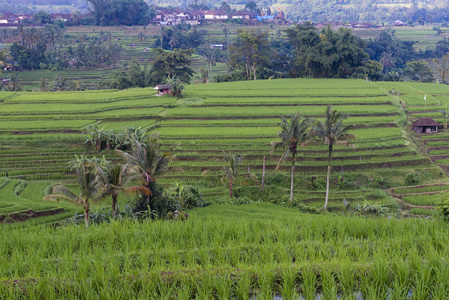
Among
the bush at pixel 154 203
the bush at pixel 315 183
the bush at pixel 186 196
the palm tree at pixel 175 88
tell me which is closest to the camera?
the bush at pixel 154 203

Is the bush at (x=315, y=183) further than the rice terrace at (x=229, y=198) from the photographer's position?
Yes

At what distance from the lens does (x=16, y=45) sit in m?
48.9

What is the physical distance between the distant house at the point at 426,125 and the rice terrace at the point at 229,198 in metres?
0.23

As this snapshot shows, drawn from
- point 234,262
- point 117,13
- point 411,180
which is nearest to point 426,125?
point 411,180

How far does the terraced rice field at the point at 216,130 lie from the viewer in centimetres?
1869

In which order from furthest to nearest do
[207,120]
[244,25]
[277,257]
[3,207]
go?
[244,25] < [207,120] < [3,207] < [277,257]

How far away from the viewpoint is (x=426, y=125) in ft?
78.7

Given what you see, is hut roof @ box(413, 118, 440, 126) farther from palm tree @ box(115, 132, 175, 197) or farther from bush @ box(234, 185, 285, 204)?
palm tree @ box(115, 132, 175, 197)

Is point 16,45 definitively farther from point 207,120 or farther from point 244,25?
point 244,25

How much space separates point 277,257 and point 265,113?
66.1 ft

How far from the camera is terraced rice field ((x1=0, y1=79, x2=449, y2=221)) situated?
18688 millimetres

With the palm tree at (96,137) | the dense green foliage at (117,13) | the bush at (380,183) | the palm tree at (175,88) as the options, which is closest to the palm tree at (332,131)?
the bush at (380,183)

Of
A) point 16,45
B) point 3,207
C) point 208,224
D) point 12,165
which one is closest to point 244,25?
point 16,45

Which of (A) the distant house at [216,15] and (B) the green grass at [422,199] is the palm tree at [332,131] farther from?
(A) the distant house at [216,15]
